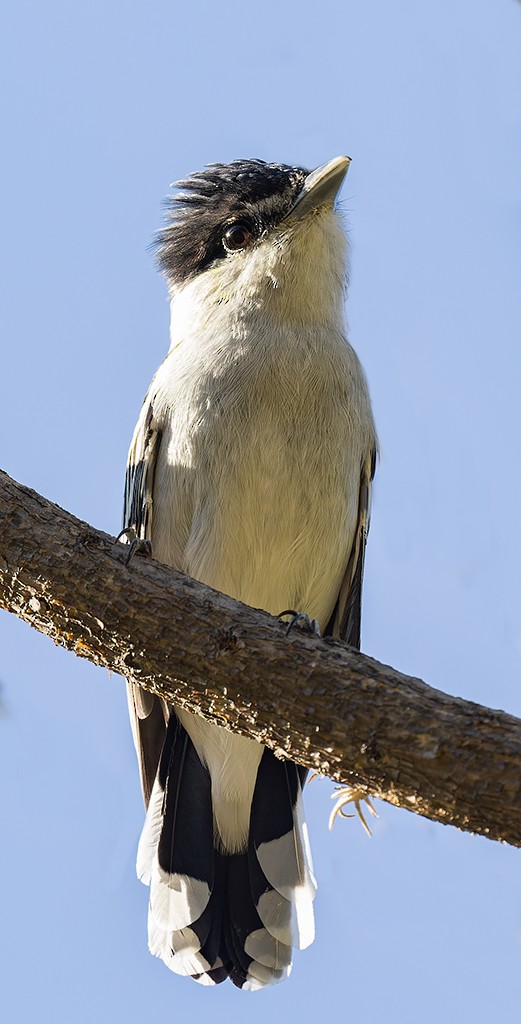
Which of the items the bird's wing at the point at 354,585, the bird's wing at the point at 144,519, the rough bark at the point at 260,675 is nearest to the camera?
the rough bark at the point at 260,675

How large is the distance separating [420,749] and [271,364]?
180cm

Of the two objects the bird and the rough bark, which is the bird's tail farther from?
the rough bark

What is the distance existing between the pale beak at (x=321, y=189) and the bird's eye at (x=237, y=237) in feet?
0.63

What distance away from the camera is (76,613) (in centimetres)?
289

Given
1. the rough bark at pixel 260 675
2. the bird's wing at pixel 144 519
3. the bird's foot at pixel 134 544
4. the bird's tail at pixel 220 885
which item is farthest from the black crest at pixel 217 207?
the bird's tail at pixel 220 885

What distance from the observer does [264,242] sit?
4.17 m

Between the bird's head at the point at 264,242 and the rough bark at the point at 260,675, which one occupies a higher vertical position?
the bird's head at the point at 264,242

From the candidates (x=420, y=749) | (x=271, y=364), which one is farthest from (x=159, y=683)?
(x=271, y=364)

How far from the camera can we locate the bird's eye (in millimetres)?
4262

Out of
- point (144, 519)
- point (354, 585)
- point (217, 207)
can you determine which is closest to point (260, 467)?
point (144, 519)

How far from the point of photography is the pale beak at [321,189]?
4125 millimetres

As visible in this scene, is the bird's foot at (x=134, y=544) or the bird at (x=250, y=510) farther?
the bird at (x=250, y=510)

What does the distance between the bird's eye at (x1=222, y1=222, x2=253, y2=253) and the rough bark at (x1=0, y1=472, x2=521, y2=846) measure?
168cm

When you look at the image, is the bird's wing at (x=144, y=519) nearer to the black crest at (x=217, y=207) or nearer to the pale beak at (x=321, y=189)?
the black crest at (x=217, y=207)
